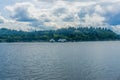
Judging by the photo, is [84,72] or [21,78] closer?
[21,78]

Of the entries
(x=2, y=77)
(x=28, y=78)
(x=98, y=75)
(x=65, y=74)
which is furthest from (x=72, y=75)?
(x=2, y=77)

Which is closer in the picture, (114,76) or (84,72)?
(114,76)

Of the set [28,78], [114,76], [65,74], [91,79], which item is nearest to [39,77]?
[28,78]

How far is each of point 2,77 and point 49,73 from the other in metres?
11.5

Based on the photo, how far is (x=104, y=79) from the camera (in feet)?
190

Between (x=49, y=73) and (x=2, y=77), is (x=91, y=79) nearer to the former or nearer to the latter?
(x=49, y=73)

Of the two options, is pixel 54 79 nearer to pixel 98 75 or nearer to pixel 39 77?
pixel 39 77

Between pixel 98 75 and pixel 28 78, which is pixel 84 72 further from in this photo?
pixel 28 78

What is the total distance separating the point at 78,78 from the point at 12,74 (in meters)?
16.1

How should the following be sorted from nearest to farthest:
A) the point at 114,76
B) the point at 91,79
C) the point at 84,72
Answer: the point at 91,79
the point at 114,76
the point at 84,72

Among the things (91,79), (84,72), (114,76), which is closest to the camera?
(91,79)

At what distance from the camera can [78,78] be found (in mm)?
58875

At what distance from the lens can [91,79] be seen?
189 ft

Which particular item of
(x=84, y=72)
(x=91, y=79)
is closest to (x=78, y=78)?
(x=91, y=79)
